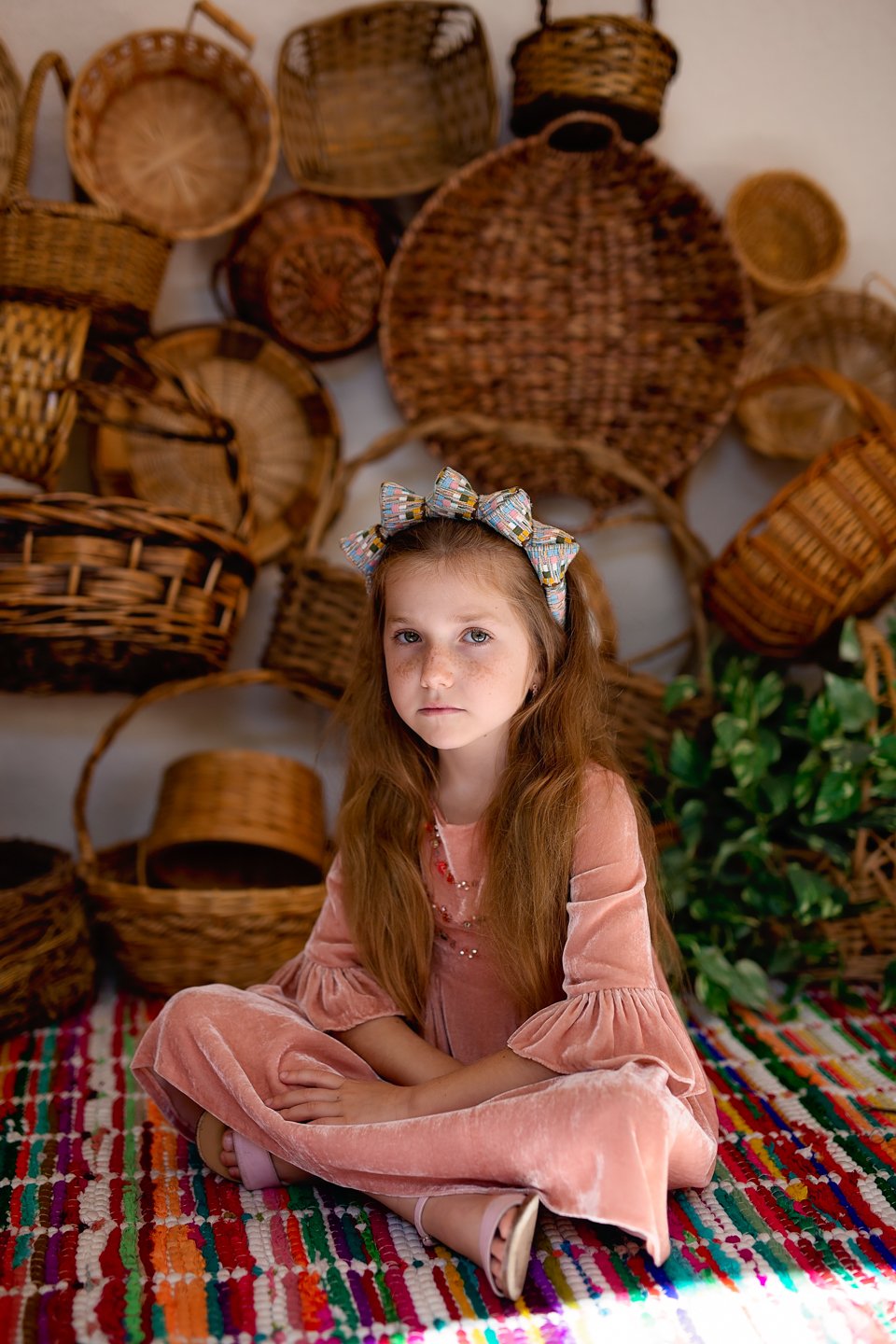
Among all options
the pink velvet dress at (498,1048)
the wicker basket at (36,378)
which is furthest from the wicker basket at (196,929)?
the wicker basket at (36,378)

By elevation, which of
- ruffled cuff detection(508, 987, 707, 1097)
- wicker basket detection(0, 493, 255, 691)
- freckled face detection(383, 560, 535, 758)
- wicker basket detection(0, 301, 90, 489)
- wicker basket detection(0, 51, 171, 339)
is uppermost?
wicker basket detection(0, 51, 171, 339)

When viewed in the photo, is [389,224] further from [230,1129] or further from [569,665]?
[230,1129]

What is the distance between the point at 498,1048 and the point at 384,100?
6.02ft

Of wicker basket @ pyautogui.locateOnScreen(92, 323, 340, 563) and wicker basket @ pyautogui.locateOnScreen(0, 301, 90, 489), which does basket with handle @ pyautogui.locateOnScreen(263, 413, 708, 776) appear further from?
wicker basket @ pyautogui.locateOnScreen(0, 301, 90, 489)

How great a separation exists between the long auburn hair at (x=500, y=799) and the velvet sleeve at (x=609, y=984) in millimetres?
39

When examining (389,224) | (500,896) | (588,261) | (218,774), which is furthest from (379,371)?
(500,896)

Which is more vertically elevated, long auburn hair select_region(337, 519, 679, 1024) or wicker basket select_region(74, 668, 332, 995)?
long auburn hair select_region(337, 519, 679, 1024)

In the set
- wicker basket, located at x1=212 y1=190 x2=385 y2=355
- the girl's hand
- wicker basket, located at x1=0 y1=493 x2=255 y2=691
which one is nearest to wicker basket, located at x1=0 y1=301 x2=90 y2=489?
wicker basket, located at x1=0 y1=493 x2=255 y2=691

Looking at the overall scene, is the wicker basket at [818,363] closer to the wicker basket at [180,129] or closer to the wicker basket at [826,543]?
the wicker basket at [826,543]

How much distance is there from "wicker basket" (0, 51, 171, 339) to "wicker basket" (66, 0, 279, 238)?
17 cm

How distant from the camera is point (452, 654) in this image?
134 cm

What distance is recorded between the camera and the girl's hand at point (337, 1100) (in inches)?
50.2

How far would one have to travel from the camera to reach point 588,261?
236 cm

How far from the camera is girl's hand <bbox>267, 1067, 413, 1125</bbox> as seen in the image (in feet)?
4.18
